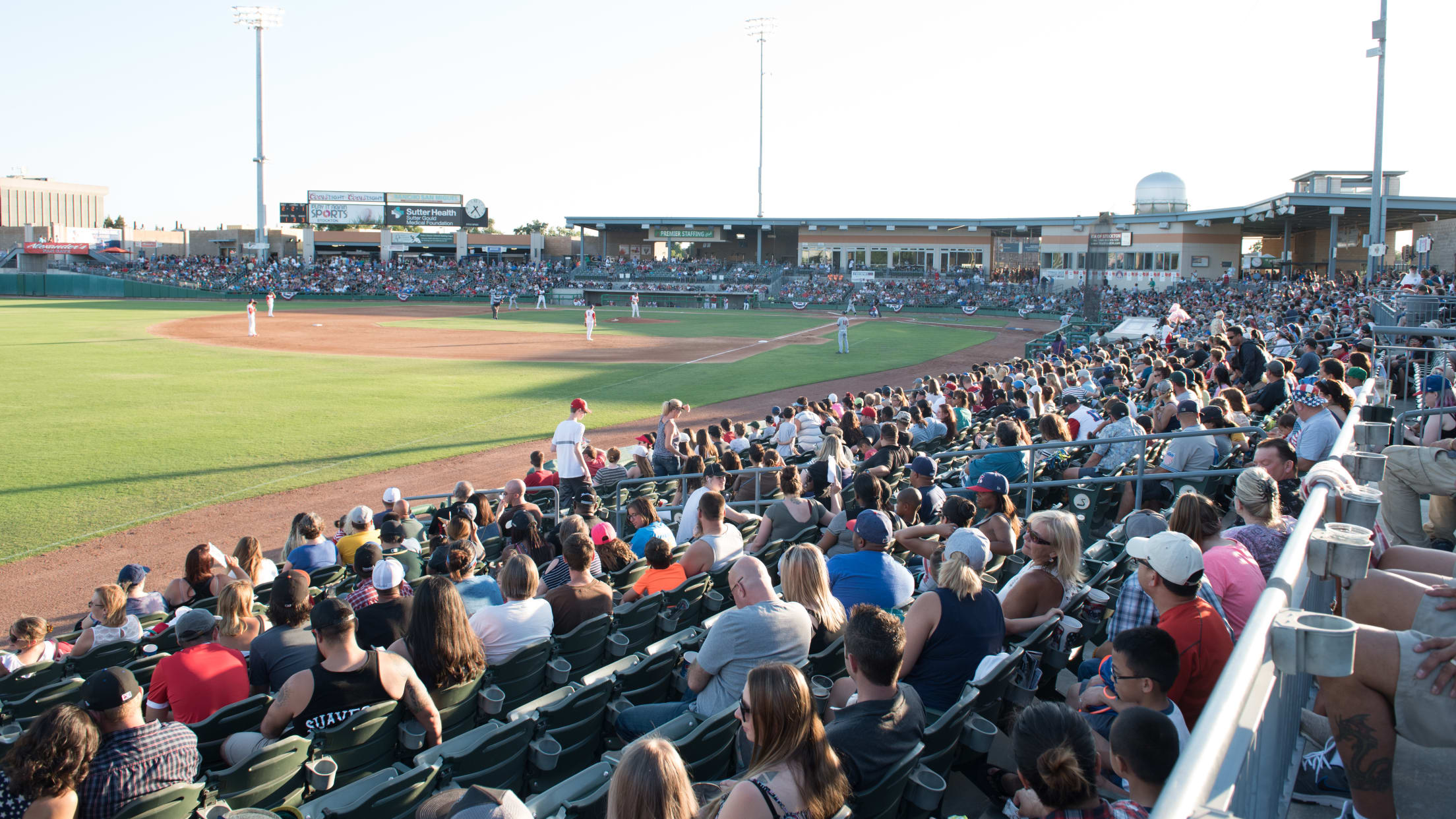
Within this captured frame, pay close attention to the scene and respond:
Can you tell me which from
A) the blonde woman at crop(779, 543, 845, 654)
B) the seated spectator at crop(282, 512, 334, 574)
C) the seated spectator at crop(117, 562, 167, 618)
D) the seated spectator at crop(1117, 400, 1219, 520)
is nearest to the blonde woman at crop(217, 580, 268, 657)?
the seated spectator at crop(117, 562, 167, 618)

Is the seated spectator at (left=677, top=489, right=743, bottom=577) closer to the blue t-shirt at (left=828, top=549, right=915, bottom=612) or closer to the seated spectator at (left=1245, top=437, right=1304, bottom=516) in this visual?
the blue t-shirt at (left=828, top=549, right=915, bottom=612)

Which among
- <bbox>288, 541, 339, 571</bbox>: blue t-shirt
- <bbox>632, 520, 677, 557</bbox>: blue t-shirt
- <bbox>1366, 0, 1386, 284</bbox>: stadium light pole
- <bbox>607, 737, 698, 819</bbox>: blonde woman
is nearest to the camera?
<bbox>607, 737, 698, 819</bbox>: blonde woman

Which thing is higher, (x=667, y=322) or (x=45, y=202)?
(x=45, y=202)

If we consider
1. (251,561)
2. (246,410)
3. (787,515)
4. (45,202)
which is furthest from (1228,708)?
(45,202)

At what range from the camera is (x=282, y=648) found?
539 cm

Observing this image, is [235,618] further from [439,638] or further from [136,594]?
[136,594]

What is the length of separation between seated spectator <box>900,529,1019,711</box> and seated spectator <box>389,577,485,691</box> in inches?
93.5

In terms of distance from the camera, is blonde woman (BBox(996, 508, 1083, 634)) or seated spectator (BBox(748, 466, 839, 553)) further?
seated spectator (BBox(748, 466, 839, 553))

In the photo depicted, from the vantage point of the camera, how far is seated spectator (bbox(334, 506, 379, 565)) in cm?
930

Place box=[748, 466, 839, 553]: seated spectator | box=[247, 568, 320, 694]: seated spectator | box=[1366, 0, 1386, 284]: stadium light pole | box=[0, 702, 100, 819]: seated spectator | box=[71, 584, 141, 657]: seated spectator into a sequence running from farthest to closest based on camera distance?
1. box=[1366, 0, 1386, 284]: stadium light pole
2. box=[748, 466, 839, 553]: seated spectator
3. box=[71, 584, 141, 657]: seated spectator
4. box=[247, 568, 320, 694]: seated spectator
5. box=[0, 702, 100, 819]: seated spectator

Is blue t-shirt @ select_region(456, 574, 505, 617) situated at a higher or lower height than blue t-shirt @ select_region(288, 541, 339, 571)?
higher

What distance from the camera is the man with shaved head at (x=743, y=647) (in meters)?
4.62

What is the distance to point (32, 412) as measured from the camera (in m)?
21.4

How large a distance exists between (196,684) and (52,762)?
4.35ft
